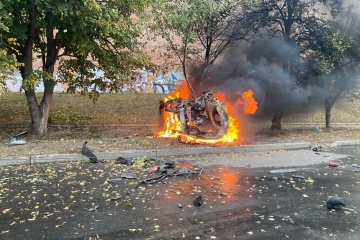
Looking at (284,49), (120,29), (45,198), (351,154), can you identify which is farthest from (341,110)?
(45,198)

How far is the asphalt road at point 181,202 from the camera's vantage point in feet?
14.7

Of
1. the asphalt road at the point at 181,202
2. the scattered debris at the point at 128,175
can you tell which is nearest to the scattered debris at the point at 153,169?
the asphalt road at the point at 181,202

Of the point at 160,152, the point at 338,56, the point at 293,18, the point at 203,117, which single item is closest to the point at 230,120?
the point at 203,117

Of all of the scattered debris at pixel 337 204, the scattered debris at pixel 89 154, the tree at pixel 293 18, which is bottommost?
the scattered debris at pixel 337 204

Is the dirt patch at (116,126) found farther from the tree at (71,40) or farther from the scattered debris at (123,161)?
the tree at (71,40)

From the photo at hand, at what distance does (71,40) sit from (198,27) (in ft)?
14.4

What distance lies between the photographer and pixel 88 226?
459 centimetres

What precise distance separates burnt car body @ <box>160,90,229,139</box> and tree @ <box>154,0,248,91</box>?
1875 millimetres

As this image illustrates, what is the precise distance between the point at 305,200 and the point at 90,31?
8.03 metres

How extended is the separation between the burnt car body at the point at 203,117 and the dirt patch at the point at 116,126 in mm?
578

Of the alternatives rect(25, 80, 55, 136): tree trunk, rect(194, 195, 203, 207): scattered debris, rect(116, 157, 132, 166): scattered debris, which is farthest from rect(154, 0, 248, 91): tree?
rect(194, 195, 203, 207): scattered debris

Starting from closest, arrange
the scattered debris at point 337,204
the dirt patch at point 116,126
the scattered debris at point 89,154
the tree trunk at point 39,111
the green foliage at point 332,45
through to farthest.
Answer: the scattered debris at point 337,204 < the scattered debris at point 89,154 < the dirt patch at point 116,126 < the tree trunk at point 39,111 < the green foliage at point 332,45

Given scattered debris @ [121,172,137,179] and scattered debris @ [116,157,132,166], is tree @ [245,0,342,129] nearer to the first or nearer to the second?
scattered debris @ [116,157,132,166]

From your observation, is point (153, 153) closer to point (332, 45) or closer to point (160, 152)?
point (160, 152)
